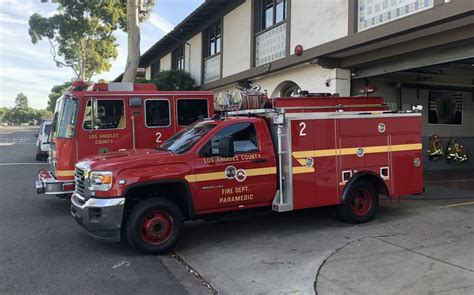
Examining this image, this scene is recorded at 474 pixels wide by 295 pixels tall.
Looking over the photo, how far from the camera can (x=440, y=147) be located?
16.4 m

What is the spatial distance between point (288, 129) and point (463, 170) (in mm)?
12255

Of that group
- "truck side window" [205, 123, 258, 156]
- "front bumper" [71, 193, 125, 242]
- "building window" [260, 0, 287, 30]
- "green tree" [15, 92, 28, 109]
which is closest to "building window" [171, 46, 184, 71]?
"building window" [260, 0, 287, 30]

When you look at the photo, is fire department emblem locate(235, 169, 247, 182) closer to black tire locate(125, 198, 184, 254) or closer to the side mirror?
the side mirror

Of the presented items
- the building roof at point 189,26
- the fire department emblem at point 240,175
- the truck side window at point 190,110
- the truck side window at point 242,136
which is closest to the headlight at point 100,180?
the truck side window at point 242,136

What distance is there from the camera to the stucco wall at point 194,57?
23.3 metres

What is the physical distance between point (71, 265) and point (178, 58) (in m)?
22.7

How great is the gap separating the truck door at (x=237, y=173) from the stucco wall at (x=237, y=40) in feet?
34.5

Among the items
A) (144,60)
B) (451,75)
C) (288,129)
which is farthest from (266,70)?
(144,60)

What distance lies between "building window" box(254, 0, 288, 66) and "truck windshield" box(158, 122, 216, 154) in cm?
784

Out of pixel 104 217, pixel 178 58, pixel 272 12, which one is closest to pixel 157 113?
pixel 104 217

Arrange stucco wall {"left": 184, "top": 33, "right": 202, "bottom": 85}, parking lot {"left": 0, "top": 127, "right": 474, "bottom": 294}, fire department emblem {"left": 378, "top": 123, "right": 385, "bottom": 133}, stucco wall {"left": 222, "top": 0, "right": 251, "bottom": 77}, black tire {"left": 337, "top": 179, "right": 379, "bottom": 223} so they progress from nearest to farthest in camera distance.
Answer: parking lot {"left": 0, "top": 127, "right": 474, "bottom": 294}, black tire {"left": 337, "top": 179, "right": 379, "bottom": 223}, fire department emblem {"left": 378, "top": 123, "right": 385, "bottom": 133}, stucco wall {"left": 222, "top": 0, "right": 251, "bottom": 77}, stucco wall {"left": 184, "top": 33, "right": 202, "bottom": 85}

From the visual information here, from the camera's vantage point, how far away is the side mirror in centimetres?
689

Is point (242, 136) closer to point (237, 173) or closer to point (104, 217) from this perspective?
point (237, 173)

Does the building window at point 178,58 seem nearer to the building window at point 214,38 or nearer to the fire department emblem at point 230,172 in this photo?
the building window at point 214,38
